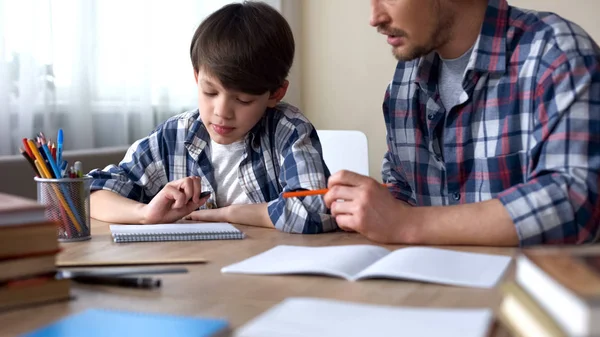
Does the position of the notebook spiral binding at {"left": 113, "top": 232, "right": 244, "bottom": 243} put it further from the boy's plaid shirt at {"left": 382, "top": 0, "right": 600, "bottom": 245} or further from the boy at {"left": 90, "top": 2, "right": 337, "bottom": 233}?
the boy's plaid shirt at {"left": 382, "top": 0, "right": 600, "bottom": 245}

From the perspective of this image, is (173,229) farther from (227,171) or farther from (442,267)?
(442,267)

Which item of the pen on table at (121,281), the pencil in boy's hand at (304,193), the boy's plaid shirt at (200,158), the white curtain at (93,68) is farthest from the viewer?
the white curtain at (93,68)

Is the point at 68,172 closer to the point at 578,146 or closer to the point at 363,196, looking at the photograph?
the point at 363,196

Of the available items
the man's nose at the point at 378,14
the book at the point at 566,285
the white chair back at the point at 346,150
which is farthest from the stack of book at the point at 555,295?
the white chair back at the point at 346,150

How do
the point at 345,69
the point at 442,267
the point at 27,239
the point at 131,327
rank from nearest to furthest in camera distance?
1. the point at 131,327
2. the point at 27,239
3. the point at 442,267
4. the point at 345,69

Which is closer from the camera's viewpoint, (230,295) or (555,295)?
(555,295)

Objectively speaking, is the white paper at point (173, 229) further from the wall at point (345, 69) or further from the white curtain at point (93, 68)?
the wall at point (345, 69)

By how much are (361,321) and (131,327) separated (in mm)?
215

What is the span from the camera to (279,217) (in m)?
1.43

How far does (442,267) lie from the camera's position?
100 cm

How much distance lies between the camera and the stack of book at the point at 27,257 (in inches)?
33.0

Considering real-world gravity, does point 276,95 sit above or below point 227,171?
above

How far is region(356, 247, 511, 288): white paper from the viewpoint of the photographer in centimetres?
94

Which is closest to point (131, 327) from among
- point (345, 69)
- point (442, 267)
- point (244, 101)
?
point (442, 267)
